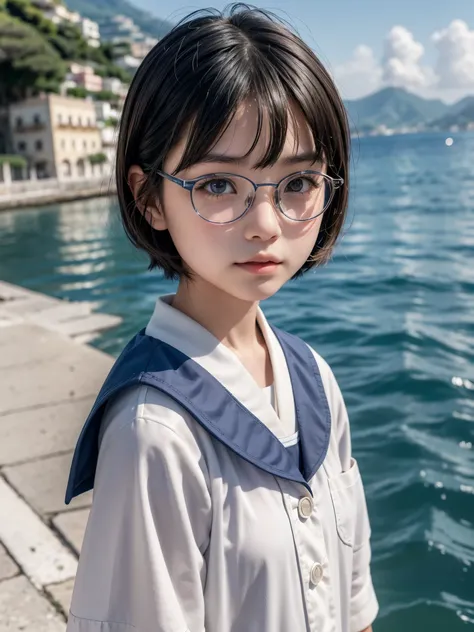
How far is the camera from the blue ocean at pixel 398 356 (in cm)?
352

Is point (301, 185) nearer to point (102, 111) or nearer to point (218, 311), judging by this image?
point (218, 311)

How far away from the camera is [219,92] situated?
1179 millimetres

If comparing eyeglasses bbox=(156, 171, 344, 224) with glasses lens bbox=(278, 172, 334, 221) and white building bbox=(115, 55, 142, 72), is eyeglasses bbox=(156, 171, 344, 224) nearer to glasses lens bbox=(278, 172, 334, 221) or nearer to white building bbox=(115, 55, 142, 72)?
glasses lens bbox=(278, 172, 334, 221)

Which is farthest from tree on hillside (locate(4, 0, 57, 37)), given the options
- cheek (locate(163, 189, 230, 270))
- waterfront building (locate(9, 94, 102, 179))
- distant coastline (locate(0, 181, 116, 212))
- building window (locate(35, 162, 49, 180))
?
cheek (locate(163, 189, 230, 270))

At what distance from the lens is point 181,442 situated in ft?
3.76

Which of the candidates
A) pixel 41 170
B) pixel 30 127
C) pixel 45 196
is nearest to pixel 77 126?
pixel 30 127

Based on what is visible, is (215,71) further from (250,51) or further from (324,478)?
(324,478)

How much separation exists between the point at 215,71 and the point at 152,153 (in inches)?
7.0

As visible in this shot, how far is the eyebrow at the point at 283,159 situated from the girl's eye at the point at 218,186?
1.5 inches

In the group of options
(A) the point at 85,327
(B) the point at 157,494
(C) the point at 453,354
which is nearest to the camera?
(B) the point at 157,494

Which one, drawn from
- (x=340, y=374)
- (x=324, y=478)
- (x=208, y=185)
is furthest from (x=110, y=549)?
(x=340, y=374)

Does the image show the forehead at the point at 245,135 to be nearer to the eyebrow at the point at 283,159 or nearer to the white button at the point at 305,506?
the eyebrow at the point at 283,159

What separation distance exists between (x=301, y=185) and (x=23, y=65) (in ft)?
175

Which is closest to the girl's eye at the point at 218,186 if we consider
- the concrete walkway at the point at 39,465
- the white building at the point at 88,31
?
the concrete walkway at the point at 39,465
